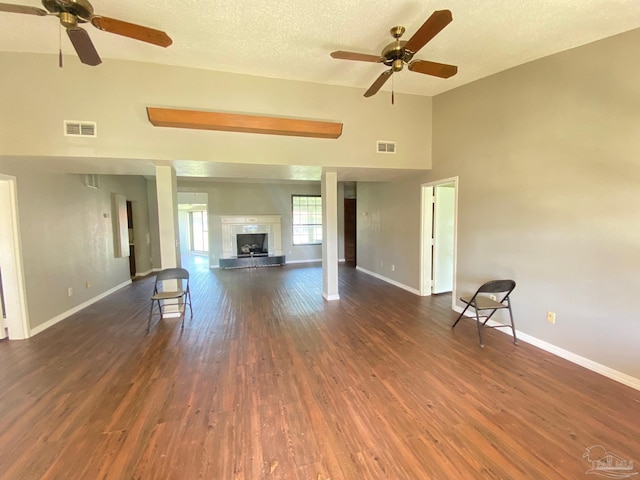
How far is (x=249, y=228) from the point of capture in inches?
328

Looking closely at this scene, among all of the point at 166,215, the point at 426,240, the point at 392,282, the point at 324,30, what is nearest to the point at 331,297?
the point at 392,282

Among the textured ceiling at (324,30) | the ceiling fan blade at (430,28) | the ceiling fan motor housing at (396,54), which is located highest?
the textured ceiling at (324,30)

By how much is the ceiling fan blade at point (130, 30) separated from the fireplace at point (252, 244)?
649cm

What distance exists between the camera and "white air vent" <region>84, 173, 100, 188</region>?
180 inches

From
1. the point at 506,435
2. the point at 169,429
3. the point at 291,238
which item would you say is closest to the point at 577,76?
the point at 506,435

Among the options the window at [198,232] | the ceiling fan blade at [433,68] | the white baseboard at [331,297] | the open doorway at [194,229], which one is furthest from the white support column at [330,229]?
the window at [198,232]

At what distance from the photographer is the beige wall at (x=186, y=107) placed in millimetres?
3008

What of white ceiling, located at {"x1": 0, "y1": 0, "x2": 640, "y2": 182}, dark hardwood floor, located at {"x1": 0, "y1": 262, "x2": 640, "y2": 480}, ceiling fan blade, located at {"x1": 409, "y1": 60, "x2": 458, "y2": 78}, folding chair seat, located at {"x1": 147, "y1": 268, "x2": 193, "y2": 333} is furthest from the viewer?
folding chair seat, located at {"x1": 147, "y1": 268, "x2": 193, "y2": 333}

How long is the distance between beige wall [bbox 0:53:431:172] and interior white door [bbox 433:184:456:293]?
0.79m

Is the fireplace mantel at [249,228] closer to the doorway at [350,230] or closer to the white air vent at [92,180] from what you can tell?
the doorway at [350,230]

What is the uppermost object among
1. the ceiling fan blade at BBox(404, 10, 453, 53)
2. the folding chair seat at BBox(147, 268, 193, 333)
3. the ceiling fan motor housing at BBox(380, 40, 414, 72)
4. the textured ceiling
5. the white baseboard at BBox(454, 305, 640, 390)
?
the textured ceiling

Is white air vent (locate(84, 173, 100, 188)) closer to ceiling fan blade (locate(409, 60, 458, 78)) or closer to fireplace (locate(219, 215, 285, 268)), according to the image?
fireplace (locate(219, 215, 285, 268))

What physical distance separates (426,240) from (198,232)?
906 centimetres

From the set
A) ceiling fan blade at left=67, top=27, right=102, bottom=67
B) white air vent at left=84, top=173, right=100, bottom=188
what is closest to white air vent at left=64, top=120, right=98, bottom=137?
→ ceiling fan blade at left=67, top=27, right=102, bottom=67
